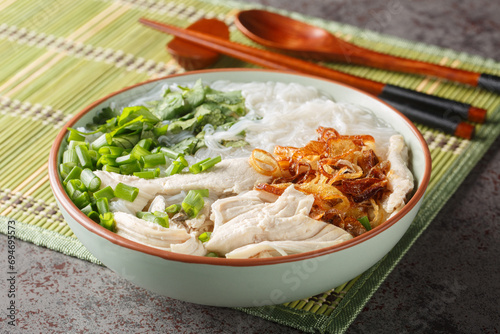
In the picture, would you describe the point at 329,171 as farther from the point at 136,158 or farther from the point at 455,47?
the point at 455,47

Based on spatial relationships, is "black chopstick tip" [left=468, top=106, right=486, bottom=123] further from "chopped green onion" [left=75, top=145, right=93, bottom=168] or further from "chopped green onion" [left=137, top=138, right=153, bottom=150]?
"chopped green onion" [left=75, top=145, right=93, bottom=168]

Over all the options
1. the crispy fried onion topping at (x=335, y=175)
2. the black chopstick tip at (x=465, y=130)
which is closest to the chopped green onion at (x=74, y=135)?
the crispy fried onion topping at (x=335, y=175)

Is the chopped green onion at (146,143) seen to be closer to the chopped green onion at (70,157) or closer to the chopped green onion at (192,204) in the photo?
the chopped green onion at (70,157)

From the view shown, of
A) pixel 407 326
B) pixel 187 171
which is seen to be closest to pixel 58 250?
pixel 187 171

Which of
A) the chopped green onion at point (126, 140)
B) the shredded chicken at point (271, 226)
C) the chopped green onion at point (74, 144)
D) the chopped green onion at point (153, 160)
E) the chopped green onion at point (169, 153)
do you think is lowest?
the shredded chicken at point (271, 226)

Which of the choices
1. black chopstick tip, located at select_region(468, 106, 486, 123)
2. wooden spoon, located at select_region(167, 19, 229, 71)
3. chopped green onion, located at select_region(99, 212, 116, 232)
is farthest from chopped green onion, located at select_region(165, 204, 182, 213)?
black chopstick tip, located at select_region(468, 106, 486, 123)

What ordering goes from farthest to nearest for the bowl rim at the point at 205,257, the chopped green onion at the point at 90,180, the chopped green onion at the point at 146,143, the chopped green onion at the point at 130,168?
the chopped green onion at the point at 146,143 < the chopped green onion at the point at 130,168 < the chopped green onion at the point at 90,180 < the bowl rim at the point at 205,257
